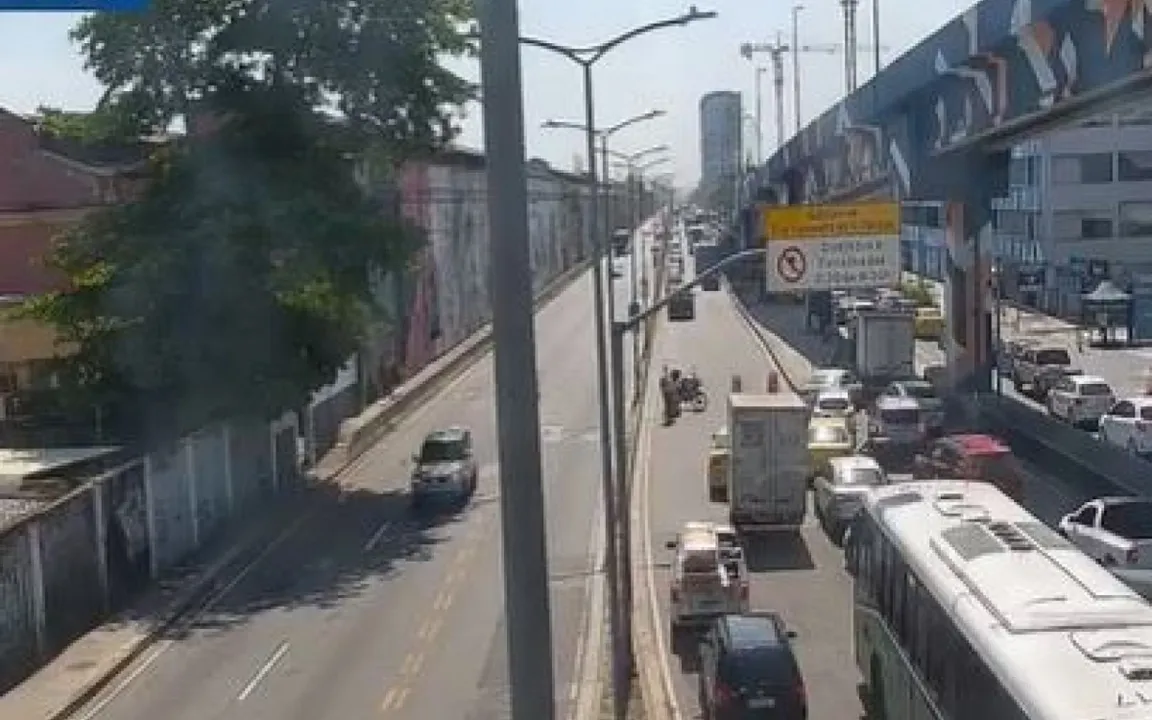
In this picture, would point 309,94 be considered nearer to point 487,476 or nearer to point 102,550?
point 487,476

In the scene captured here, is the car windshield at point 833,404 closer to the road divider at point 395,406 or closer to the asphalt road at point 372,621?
the asphalt road at point 372,621

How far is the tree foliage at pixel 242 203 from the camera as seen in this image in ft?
113

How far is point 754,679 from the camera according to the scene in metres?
17.7

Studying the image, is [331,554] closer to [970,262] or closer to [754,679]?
[754,679]

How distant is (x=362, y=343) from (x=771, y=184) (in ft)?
210

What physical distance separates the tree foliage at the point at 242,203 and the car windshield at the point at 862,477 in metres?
11.2

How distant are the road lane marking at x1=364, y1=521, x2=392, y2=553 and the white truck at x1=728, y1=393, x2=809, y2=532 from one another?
23.7 feet

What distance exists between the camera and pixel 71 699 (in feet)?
74.5

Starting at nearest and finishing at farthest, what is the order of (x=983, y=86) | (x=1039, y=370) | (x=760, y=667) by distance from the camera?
(x=760, y=667)
(x=983, y=86)
(x=1039, y=370)

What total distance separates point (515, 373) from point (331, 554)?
28.3 m

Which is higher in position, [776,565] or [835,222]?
[835,222]

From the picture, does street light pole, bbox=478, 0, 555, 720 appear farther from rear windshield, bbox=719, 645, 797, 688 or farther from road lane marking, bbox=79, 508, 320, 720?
road lane marking, bbox=79, 508, 320, 720

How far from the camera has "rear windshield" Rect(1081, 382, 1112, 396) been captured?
133 ft

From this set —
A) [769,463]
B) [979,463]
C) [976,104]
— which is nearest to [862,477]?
[769,463]
